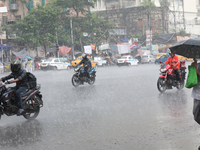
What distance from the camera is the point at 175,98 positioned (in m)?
10.4

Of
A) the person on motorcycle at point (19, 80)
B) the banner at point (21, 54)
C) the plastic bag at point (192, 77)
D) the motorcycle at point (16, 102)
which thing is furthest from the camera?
the banner at point (21, 54)

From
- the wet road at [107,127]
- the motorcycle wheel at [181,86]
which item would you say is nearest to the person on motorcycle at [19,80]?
the wet road at [107,127]

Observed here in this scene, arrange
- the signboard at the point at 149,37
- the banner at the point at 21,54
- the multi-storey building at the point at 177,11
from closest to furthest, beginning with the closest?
the banner at the point at 21,54
the signboard at the point at 149,37
the multi-storey building at the point at 177,11

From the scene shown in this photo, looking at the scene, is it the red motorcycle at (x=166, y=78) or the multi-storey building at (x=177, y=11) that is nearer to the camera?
the red motorcycle at (x=166, y=78)

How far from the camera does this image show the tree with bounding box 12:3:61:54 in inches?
1608

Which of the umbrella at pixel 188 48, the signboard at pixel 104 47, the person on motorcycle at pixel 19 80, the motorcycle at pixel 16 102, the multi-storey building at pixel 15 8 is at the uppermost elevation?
the multi-storey building at pixel 15 8

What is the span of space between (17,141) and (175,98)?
6.32m

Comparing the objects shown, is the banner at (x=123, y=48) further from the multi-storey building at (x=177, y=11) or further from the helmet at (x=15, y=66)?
the helmet at (x=15, y=66)

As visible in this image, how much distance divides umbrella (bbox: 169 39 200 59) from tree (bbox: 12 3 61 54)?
36202mm

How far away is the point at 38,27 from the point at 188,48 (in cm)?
3843

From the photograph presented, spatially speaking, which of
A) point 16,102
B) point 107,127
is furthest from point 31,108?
point 107,127

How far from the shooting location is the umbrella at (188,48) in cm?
476

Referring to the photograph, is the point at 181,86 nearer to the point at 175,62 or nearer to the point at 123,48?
the point at 175,62

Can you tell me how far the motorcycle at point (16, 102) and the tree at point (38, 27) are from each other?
110 feet
